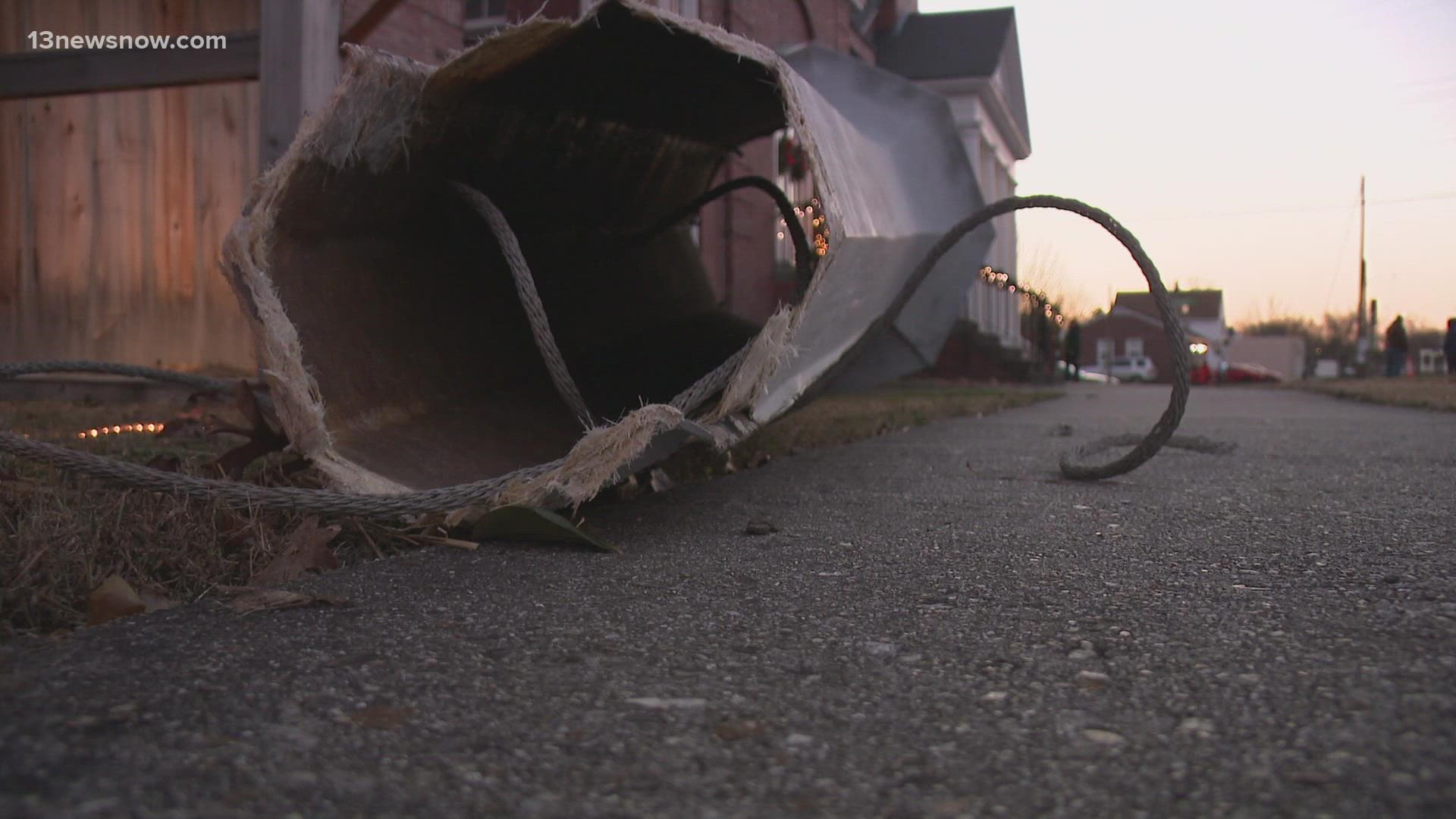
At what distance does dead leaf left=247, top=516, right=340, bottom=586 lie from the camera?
1.73m

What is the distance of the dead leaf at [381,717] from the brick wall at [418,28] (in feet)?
12.5

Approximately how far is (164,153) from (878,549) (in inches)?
189


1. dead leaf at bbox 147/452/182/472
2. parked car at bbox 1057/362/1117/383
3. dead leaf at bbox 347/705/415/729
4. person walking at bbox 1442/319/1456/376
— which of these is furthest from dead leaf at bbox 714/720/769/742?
person walking at bbox 1442/319/1456/376

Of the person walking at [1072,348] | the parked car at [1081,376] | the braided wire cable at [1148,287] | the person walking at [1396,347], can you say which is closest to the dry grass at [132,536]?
the braided wire cable at [1148,287]

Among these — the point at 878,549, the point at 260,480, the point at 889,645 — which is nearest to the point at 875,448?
the point at 878,549

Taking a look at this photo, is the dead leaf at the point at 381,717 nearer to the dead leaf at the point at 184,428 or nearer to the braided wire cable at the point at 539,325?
the braided wire cable at the point at 539,325

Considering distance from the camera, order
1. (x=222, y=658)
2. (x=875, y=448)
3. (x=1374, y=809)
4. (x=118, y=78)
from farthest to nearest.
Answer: (x=118, y=78) < (x=875, y=448) < (x=222, y=658) < (x=1374, y=809)

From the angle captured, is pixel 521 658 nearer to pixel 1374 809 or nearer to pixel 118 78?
pixel 1374 809

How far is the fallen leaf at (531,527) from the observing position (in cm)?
196

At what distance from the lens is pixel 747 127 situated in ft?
14.6

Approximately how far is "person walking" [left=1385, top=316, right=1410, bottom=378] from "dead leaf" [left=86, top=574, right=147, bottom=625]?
2434 cm

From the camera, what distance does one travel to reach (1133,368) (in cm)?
5766

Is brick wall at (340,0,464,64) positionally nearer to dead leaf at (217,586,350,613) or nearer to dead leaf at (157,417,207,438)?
dead leaf at (157,417,207,438)

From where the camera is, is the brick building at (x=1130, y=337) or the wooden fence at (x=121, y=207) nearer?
the wooden fence at (x=121, y=207)
